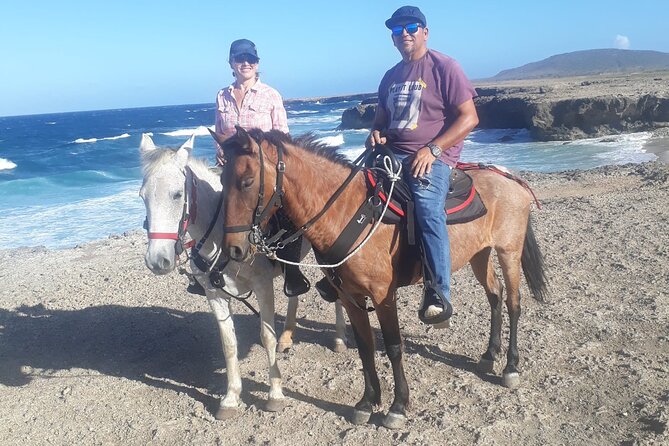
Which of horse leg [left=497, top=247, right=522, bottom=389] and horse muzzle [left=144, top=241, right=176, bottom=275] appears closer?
horse muzzle [left=144, top=241, right=176, bottom=275]

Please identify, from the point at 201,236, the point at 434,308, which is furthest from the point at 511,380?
the point at 201,236

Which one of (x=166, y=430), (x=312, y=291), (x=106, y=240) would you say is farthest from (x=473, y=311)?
(x=106, y=240)

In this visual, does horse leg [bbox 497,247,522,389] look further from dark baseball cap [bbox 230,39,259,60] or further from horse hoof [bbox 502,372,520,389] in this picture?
dark baseball cap [bbox 230,39,259,60]

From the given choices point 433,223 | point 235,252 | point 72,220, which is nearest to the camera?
point 235,252

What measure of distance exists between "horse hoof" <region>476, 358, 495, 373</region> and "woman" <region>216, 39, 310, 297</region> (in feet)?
8.59

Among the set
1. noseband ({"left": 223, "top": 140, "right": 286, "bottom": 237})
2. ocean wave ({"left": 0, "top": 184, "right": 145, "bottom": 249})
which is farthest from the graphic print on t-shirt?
ocean wave ({"left": 0, "top": 184, "right": 145, "bottom": 249})

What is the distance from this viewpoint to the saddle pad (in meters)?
3.44

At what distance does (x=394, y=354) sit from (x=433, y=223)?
980 millimetres

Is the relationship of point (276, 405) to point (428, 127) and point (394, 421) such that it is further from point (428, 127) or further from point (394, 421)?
point (428, 127)

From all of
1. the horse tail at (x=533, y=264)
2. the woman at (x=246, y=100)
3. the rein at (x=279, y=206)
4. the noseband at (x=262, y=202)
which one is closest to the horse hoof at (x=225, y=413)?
the rein at (x=279, y=206)

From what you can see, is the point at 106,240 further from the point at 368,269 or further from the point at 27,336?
the point at 368,269

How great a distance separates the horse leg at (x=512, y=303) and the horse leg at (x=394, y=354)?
930 millimetres

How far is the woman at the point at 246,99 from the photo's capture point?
419 centimetres

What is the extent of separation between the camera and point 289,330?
5.14 meters
